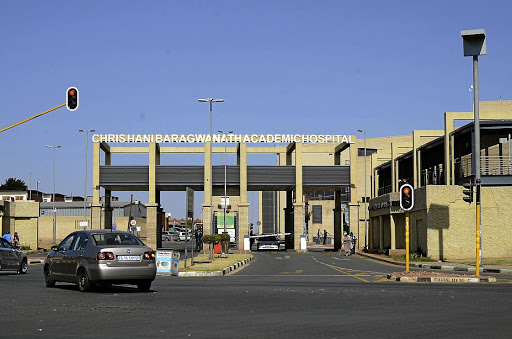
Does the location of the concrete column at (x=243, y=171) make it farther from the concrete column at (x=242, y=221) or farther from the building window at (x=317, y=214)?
the building window at (x=317, y=214)

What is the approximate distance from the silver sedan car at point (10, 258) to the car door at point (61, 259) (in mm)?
8695

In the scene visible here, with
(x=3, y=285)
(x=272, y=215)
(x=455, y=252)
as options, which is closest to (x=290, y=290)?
(x=3, y=285)

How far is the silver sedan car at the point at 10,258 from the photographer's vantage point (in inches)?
1079

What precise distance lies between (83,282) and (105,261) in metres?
1.03

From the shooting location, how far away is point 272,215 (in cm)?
13362

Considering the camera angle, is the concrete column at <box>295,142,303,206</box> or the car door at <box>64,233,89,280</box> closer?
the car door at <box>64,233,89,280</box>

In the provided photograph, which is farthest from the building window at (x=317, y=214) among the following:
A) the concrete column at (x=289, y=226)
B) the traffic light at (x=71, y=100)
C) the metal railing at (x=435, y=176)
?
the traffic light at (x=71, y=100)

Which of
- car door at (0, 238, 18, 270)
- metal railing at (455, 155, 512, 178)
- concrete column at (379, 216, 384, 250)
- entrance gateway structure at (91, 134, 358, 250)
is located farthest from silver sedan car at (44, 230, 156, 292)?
entrance gateway structure at (91, 134, 358, 250)

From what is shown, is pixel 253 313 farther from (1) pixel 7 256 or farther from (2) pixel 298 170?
(2) pixel 298 170

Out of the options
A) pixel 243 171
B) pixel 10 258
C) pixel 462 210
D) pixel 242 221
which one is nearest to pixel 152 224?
pixel 242 221

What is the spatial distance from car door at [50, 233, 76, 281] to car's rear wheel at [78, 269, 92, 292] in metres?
0.74

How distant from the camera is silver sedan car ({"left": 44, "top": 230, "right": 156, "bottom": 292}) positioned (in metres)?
17.6

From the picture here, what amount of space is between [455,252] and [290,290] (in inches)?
997

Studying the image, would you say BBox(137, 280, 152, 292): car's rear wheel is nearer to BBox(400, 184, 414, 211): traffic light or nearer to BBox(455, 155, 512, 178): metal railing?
BBox(400, 184, 414, 211): traffic light
